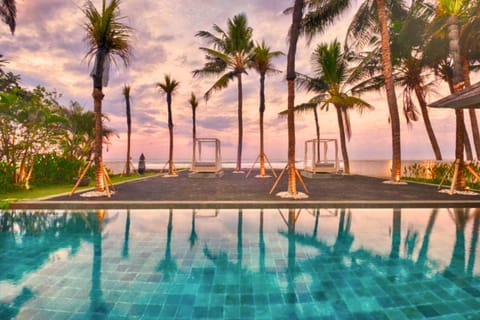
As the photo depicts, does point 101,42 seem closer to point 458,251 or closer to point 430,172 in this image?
point 458,251

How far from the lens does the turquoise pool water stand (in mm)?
2328

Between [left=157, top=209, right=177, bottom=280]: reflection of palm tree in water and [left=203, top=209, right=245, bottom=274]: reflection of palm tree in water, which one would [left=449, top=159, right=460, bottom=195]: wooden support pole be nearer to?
[left=203, top=209, right=245, bottom=274]: reflection of palm tree in water

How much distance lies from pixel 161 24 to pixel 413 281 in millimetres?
13910

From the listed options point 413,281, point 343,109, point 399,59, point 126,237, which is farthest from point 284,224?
point 399,59

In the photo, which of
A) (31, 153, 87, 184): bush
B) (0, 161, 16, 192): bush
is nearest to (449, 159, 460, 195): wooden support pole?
(0, 161, 16, 192): bush

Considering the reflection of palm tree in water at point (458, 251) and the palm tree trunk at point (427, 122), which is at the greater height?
the palm tree trunk at point (427, 122)

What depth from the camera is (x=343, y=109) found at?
647 inches

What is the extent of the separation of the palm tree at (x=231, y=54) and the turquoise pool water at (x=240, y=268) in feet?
43.7

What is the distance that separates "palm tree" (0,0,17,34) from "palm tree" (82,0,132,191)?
1005 centimetres

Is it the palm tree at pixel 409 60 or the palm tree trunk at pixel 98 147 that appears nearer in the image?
the palm tree trunk at pixel 98 147

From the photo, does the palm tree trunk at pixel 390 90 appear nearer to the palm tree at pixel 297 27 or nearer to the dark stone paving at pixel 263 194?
the dark stone paving at pixel 263 194

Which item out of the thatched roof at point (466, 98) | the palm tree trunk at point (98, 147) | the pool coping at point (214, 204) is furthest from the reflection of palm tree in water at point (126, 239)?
the thatched roof at point (466, 98)

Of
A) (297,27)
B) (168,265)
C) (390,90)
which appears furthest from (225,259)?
(390,90)

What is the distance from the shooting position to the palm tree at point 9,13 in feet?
43.1
